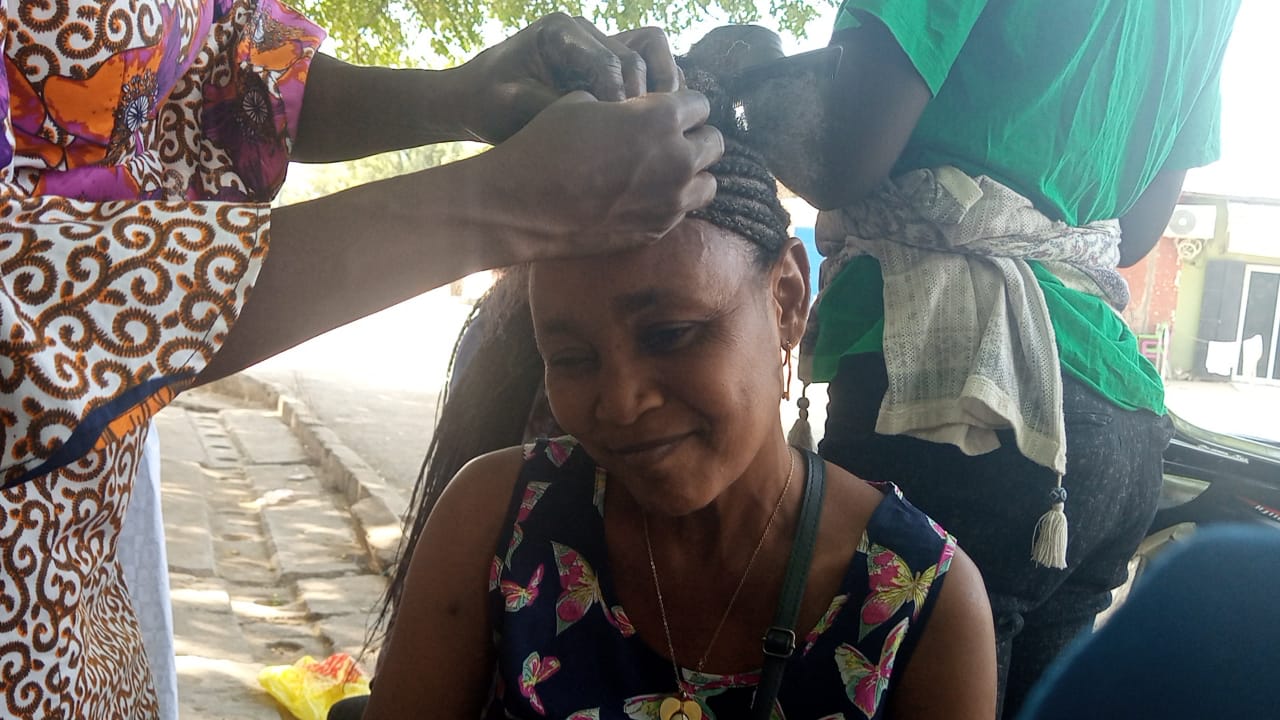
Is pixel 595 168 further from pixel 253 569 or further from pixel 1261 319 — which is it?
pixel 1261 319

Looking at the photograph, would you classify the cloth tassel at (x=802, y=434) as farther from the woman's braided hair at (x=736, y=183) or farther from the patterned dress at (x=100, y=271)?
the patterned dress at (x=100, y=271)

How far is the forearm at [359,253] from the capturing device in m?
1.03

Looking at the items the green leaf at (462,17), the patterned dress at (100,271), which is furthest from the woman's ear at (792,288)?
the green leaf at (462,17)

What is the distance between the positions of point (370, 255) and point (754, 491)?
798mm

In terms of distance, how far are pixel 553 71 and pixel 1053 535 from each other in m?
1.02

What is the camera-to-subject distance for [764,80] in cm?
146

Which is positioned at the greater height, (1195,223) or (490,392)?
(1195,223)

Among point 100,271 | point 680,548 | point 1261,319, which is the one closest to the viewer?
point 100,271

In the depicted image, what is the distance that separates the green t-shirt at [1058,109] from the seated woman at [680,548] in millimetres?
298

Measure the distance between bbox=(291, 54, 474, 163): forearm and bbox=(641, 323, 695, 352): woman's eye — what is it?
0.46 meters

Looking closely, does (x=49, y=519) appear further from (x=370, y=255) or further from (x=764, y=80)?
(x=764, y=80)

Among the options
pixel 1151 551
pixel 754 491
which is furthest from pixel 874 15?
pixel 1151 551

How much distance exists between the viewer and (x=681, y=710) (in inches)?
57.6

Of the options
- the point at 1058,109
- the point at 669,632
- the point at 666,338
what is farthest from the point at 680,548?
the point at 1058,109
